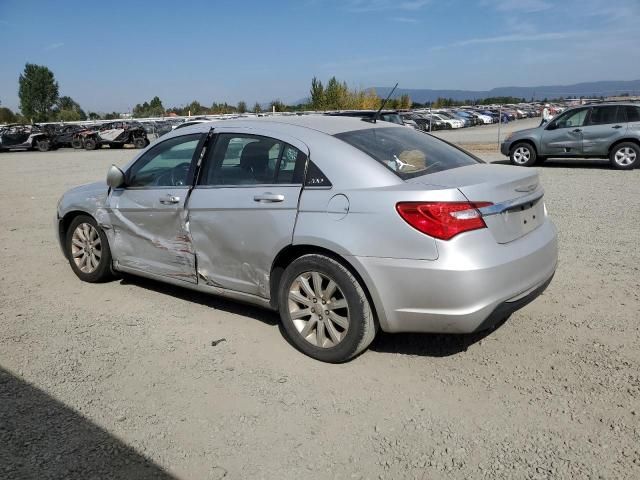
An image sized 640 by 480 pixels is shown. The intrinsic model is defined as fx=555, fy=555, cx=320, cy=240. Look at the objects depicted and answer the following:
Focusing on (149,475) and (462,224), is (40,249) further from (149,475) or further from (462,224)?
(462,224)

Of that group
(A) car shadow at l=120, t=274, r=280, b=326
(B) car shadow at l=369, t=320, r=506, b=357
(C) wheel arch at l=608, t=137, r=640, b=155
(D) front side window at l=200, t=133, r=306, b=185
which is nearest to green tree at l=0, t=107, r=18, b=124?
(C) wheel arch at l=608, t=137, r=640, b=155

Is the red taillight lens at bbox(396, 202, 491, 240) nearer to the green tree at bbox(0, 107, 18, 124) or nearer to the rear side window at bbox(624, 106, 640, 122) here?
the rear side window at bbox(624, 106, 640, 122)

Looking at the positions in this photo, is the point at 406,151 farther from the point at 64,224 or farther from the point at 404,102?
the point at 404,102

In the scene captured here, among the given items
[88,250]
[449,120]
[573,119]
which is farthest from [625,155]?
[449,120]

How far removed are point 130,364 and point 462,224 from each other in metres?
2.39

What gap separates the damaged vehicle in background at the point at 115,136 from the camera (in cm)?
3150

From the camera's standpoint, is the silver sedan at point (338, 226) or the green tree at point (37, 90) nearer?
the silver sedan at point (338, 226)

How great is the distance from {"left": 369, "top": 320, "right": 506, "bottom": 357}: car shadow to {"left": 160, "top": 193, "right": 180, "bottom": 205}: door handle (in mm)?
1908

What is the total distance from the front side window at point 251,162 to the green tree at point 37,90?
95.6 meters

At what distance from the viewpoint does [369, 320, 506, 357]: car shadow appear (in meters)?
3.84

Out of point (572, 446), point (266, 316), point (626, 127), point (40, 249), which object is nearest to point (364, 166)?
point (266, 316)

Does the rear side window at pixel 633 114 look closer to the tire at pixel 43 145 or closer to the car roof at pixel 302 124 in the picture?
the car roof at pixel 302 124

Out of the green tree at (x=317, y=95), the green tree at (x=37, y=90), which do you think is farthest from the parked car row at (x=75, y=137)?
the green tree at (x=37, y=90)

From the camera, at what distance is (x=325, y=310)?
362cm
